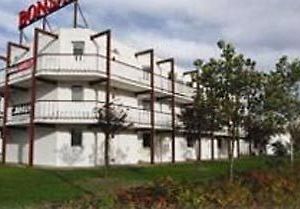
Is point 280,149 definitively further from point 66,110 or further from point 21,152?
point 21,152

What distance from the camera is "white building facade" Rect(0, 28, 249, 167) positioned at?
39.2 metres

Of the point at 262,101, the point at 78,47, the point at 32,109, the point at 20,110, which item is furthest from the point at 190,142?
the point at 262,101

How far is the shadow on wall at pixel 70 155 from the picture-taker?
40.1m

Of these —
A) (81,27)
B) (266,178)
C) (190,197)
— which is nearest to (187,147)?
(81,27)

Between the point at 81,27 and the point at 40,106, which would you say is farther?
the point at 81,27

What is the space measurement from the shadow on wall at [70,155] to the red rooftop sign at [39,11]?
1179 centimetres

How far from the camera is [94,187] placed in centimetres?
2588

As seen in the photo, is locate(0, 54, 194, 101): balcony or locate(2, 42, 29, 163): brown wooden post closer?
locate(0, 54, 194, 101): balcony

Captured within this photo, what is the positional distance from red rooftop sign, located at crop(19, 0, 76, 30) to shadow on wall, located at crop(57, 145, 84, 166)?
38.7ft

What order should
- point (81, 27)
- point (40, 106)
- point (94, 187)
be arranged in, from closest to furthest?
point (94, 187) → point (40, 106) → point (81, 27)

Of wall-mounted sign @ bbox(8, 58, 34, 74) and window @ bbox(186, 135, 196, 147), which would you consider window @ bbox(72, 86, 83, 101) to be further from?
window @ bbox(186, 135, 196, 147)

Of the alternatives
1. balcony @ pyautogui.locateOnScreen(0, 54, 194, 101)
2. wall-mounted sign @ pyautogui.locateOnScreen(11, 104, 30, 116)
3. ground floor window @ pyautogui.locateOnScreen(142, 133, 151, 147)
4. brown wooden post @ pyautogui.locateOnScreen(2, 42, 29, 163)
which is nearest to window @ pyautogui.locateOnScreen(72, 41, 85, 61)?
balcony @ pyautogui.locateOnScreen(0, 54, 194, 101)

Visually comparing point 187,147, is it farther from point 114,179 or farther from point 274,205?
point 274,205

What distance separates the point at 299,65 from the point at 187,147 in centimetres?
2621
